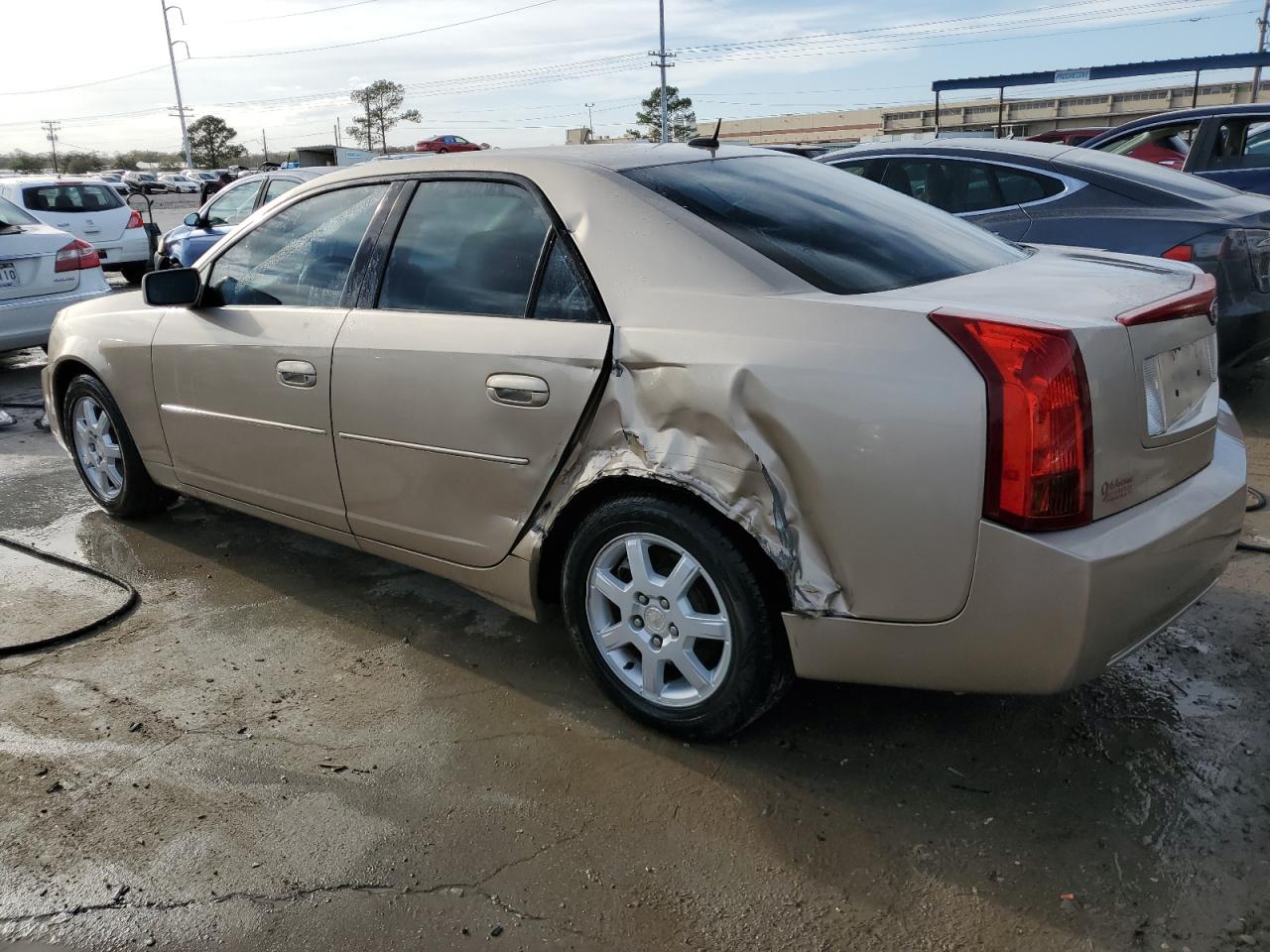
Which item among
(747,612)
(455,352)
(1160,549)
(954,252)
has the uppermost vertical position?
(954,252)

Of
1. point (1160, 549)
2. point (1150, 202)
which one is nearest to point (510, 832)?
point (1160, 549)

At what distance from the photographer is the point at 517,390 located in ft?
9.57

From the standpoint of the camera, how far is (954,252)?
10.2 ft

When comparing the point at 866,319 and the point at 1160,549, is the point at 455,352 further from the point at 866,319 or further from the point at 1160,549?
the point at 1160,549

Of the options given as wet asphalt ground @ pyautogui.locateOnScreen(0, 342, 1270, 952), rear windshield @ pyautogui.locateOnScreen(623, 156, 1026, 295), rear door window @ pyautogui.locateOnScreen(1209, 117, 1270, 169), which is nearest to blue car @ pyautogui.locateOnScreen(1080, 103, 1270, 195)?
rear door window @ pyautogui.locateOnScreen(1209, 117, 1270, 169)

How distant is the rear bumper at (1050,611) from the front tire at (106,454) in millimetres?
3357

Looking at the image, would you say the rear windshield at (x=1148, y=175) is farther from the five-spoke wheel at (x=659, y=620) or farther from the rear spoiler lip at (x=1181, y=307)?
the five-spoke wheel at (x=659, y=620)

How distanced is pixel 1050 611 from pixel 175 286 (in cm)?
335

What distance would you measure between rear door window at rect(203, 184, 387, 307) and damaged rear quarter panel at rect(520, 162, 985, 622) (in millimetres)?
1128

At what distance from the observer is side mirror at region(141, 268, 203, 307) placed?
4.03 meters

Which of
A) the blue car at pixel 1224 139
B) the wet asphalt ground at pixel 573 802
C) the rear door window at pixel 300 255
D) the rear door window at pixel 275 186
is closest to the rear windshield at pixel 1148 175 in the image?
the blue car at pixel 1224 139

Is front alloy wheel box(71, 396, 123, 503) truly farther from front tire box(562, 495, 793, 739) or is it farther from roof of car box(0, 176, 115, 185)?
roof of car box(0, 176, 115, 185)

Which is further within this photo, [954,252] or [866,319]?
[954,252]

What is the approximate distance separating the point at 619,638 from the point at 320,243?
1.84 m
